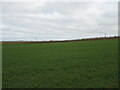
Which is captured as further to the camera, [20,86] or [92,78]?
[92,78]

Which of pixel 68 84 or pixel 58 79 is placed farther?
pixel 58 79

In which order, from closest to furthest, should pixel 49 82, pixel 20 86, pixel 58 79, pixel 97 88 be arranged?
1. pixel 97 88
2. pixel 20 86
3. pixel 49 82
4. pixel 58 79

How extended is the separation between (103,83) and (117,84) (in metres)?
0.66

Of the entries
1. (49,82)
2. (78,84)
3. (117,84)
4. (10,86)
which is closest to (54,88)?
(49,82)

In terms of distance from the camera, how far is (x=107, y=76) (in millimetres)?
6969

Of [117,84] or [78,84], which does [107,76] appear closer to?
[117,84]

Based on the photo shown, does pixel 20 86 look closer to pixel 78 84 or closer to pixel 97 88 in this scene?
pixel 78 84

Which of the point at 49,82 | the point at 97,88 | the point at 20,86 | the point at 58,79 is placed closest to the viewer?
the point at 97,88

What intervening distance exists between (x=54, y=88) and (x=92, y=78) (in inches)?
95.4

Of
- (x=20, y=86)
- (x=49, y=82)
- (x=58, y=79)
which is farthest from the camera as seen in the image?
(x=58, y=79)

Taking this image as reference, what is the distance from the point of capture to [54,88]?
5516mm

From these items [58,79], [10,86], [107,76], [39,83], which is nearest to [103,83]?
[107,76]

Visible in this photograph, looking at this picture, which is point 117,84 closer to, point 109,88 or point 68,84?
point 109,88

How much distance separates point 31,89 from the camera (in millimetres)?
5445
